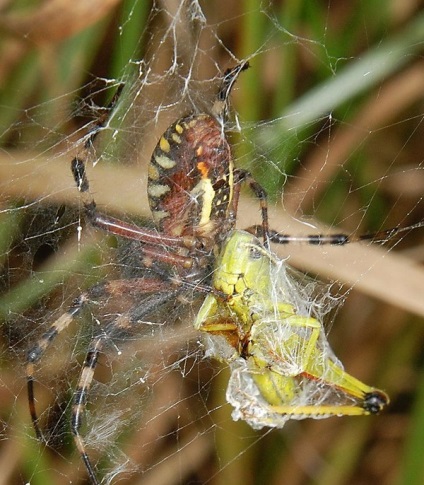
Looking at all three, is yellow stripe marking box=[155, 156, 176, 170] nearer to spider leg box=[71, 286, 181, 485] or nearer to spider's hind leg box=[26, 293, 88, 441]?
spider leg box=[71, 286, 181, 485]

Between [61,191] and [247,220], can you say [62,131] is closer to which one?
[61,191]

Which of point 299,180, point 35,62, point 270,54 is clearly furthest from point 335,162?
point 35,62

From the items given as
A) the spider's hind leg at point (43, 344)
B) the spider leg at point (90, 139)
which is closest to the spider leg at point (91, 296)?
the spider's hind leg at point (43, 344)

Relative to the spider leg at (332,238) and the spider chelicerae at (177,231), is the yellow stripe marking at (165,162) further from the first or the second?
the spider leg at (332,238)

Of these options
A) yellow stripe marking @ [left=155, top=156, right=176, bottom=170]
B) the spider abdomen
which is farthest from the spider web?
yellow stripe marking @ [left=155, top=156, right=176, bottom=170]

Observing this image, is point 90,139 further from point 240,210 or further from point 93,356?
point 93,356
